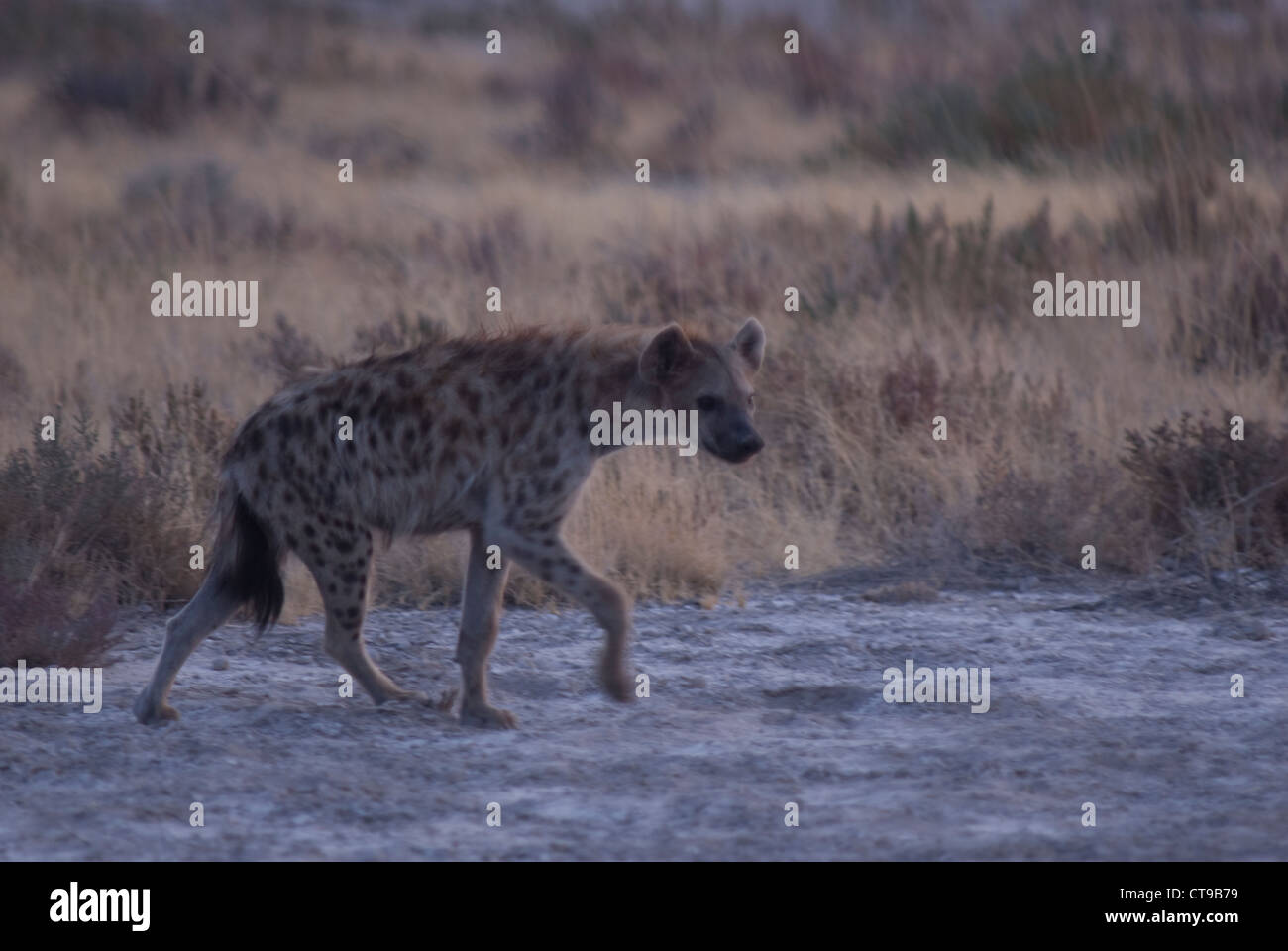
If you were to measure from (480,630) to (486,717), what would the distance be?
304 millimetres

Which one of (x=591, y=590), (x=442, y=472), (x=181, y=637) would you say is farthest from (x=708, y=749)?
(x=181, y=637)

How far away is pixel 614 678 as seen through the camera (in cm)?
609

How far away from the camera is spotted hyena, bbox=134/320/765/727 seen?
6.12 metres

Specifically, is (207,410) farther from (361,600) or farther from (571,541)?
(361,600)

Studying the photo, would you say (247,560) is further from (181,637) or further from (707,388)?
(707,388)

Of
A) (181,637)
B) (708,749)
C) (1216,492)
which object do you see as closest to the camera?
(708,749)

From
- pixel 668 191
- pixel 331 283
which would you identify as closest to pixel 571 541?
pixel 331 283

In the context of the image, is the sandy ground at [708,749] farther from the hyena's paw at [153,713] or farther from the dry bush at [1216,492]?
the dry bush at [1216,492]

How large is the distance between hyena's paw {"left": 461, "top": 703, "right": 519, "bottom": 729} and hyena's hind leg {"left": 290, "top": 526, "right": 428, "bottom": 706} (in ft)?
1.15

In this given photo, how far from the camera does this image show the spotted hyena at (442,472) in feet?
20.1
